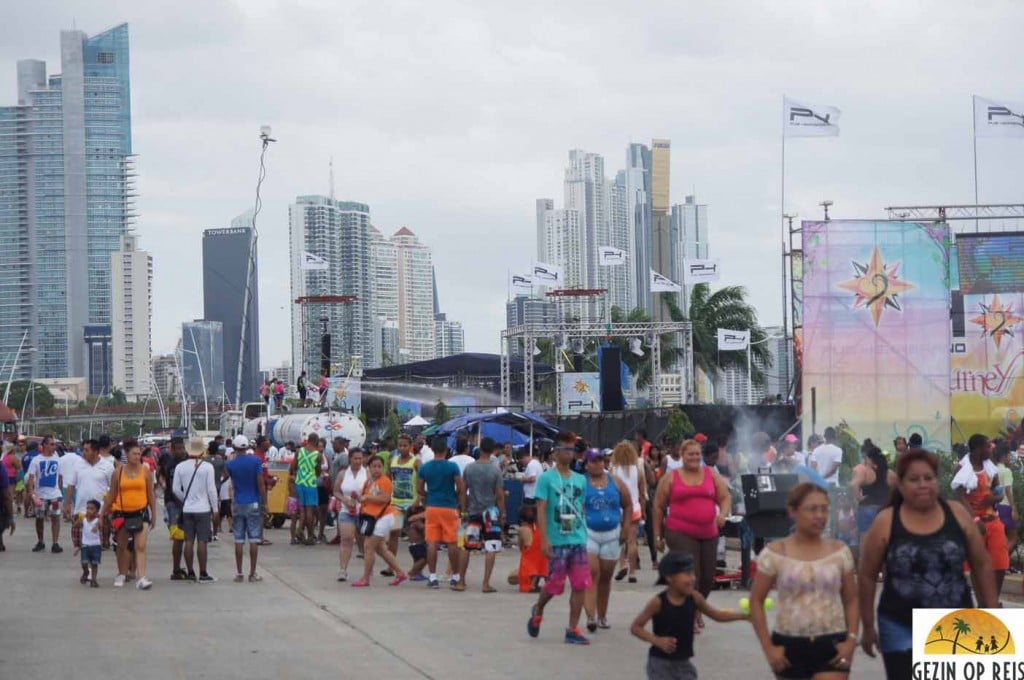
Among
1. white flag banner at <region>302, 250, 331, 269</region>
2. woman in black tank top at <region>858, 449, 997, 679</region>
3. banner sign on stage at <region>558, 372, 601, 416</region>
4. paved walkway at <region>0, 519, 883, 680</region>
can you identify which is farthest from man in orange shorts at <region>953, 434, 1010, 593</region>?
white flag banner at <region>302, 250, 331, 269</region>

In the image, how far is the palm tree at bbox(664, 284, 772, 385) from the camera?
221 feet

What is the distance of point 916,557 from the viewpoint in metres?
6.61

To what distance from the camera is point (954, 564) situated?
6.58 metres

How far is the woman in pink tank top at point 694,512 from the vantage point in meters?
11.8

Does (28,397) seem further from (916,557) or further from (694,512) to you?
(916,557)

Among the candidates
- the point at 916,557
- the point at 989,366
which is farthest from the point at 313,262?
the point at 916,557

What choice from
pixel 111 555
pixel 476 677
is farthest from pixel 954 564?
pixel 111 555

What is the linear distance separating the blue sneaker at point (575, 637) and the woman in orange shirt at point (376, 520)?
5129 mm

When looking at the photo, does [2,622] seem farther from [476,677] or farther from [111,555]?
[111,555]

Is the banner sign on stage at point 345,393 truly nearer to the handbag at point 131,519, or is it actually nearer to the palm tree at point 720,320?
the palm tree at point 720,320

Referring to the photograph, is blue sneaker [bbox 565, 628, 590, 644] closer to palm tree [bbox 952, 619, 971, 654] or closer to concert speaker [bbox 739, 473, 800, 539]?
concert speaker [bbox 739, 473, 800, 539]

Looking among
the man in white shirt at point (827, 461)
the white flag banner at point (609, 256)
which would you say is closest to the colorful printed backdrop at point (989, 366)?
the man in white shirt at point (827, 461)

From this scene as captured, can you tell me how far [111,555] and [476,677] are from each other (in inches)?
502

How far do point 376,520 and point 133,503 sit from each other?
110 inches
